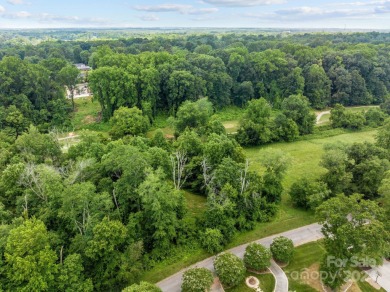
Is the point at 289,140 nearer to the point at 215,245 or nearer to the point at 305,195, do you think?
the point at 305,195

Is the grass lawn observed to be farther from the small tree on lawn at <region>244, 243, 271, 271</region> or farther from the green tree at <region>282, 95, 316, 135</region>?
the green tree at <region>282, 95, 316, 135</region>

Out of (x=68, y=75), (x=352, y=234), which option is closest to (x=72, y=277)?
(x=352, y=234)

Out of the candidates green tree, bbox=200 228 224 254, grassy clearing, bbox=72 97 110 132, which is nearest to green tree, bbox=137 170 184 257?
green tree, bbox=200 228 224 254

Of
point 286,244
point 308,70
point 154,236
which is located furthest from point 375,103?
point 154,236

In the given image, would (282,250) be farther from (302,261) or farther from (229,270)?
(229,270)

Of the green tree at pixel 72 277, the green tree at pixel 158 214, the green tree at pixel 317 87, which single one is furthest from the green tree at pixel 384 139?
the green tree at pixel 72 277

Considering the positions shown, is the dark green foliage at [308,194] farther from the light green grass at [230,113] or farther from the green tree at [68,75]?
the green tree at [68,75]
